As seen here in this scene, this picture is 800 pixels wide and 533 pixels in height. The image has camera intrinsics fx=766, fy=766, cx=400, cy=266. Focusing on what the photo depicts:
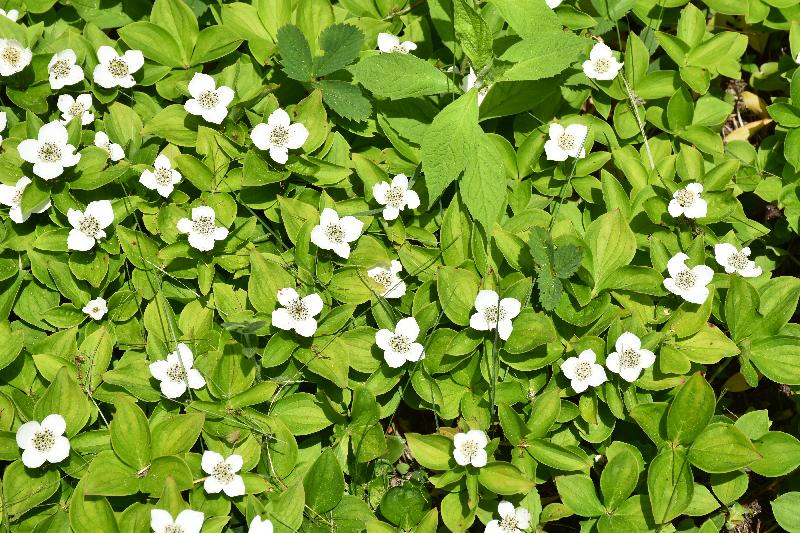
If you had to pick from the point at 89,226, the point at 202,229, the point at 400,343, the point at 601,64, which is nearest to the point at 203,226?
the point at 202,229

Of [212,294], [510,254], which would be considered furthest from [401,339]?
[212,294]

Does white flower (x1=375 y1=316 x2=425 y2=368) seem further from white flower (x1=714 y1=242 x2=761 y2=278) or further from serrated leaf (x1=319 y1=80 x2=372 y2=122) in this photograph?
white flower (x1=714 y1=242 x2=761 y2=278)

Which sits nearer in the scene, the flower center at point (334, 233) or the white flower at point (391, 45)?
the flower center at point (334, 233)

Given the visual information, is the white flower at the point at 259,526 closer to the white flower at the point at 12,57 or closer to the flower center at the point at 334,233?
the flower center at the point at 334,233

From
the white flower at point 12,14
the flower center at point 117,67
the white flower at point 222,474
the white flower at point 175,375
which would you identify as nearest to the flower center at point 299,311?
the white flower at point 175,375

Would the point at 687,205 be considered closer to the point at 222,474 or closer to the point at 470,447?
the point at 470,447

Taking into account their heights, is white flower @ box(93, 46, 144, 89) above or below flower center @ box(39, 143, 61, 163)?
above

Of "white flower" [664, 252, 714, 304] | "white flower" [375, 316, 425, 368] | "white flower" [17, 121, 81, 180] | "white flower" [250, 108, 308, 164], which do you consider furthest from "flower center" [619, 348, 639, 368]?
"white flower" [17, 121, 81, 180]
